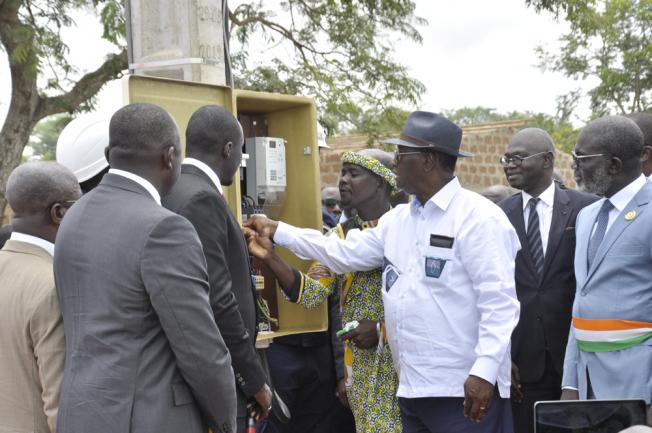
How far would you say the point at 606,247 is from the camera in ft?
14.3

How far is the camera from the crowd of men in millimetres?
2939

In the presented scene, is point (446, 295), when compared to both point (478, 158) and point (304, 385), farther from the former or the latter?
point (478, 158)

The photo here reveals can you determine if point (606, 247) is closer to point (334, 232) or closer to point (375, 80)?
point (334, 232)

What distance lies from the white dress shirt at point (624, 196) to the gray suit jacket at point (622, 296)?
4cm

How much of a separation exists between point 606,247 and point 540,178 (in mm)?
1276

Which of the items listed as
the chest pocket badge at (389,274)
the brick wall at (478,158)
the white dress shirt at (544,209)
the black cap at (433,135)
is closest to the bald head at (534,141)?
the white dress shirt at (544,209)

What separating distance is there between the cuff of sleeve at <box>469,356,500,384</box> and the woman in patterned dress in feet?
3.23

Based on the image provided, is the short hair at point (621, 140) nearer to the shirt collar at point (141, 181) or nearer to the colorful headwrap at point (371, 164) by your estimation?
the colorful headwrap at point (371, 164)

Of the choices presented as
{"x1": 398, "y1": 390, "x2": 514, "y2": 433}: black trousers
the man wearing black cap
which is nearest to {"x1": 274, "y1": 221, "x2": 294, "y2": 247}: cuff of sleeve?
the man wearing black cap

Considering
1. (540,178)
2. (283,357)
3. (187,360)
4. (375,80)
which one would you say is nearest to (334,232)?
(283,357)

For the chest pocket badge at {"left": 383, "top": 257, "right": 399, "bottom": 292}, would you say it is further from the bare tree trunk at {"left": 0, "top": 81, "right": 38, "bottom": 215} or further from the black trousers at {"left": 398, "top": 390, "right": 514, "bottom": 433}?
the bare tree trunk at {"left": 0, "top": 81, "right": 38, "bottom": 215}

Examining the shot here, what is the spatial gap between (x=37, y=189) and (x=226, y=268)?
2.67 feet

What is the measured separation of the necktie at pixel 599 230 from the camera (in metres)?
4.48

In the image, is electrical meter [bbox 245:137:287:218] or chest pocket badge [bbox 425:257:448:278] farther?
electrical meter [bbox 245:137:287:218]
